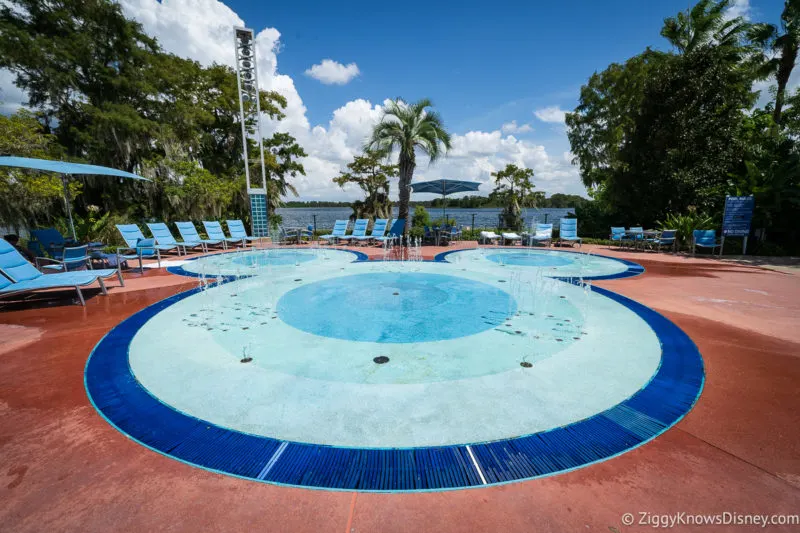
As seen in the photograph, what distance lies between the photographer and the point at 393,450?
227 centimetres

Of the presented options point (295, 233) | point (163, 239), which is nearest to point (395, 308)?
point (163, 239)

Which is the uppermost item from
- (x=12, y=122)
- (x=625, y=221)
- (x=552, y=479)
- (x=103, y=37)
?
(x=103, y=37)

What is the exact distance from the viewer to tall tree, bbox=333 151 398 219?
2158 cm

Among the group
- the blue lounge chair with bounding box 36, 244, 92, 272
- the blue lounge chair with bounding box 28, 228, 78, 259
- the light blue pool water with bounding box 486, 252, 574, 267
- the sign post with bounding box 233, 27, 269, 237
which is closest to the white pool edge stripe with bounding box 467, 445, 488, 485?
the light blue pool water with bounding box 486, 252, 574, 267

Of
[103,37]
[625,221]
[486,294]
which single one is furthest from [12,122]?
[625,221]

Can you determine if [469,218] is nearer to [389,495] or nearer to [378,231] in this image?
[378,231]

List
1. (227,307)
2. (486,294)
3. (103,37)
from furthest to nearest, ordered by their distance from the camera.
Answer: (103,37) < (486,294) < (227,307)

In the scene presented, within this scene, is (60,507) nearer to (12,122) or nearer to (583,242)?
(12,122)

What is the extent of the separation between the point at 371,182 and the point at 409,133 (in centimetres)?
848

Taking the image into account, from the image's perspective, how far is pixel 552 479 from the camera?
6.59 feet

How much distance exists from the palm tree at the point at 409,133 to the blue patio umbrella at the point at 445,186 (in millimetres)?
2571

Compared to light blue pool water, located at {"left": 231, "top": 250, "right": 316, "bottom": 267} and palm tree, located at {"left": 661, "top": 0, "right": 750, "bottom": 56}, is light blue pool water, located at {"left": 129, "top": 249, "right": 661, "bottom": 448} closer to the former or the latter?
light blue pool water, located at {"left": 231, "top": 250, "right": 316, "bottom": 267}

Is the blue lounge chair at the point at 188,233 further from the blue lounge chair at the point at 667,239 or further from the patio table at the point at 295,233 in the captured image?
the blue lounge chair at the point at 667,239

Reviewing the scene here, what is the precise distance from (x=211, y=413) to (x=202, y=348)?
5.18 ft
